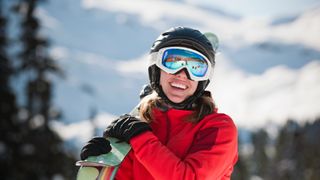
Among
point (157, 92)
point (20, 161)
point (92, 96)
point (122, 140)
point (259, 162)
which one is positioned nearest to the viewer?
point (122, 140)

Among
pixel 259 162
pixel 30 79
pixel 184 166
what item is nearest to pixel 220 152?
pixel 184 166

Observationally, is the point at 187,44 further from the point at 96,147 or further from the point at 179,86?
the point at 96,147

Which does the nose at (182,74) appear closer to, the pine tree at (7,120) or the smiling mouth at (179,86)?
the smiling mouth at (179,86)

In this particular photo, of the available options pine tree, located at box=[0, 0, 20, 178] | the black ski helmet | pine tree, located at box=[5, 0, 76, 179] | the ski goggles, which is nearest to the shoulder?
the black ski helmet

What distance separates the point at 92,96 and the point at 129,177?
635 ft

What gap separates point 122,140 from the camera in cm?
329

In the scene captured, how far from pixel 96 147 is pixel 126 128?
224 mm

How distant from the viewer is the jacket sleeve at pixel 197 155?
302cm

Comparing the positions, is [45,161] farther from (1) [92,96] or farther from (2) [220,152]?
(1) [92,96]

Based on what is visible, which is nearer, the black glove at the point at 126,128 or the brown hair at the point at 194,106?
the black glove at the point at 126,128

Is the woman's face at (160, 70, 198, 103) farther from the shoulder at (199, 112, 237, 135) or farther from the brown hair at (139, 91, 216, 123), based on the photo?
the shoulder at (199, 112, 237, 135)

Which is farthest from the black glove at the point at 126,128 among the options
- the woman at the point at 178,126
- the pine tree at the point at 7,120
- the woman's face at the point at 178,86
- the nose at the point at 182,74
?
the pine tree at the point at 7,120

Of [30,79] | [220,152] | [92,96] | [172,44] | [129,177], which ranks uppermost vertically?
[172,44]

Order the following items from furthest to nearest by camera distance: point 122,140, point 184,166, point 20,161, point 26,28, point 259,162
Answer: point 259,162, point 26,28, point 20,161, point 122,140, point 184,166
